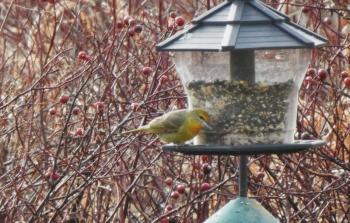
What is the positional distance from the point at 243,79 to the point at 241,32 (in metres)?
0.32

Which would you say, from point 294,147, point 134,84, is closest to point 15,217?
point 134,84

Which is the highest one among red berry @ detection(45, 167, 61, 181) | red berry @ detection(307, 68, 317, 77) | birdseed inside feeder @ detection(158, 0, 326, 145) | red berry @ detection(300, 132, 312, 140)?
birdseed inside feeder @ detection(158, 0, 326, 145)

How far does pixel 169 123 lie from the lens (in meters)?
4.86

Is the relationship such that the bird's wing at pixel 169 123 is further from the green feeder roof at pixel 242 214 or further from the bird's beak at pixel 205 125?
the green feeder roof at pixel 242 214

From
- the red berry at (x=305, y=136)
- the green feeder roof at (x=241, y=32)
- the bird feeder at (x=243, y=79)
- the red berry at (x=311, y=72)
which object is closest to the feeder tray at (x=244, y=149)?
the bird feeder at (x=243, y=79)

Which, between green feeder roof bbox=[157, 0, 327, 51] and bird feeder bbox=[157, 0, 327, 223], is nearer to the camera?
green feeder roof bbox=[157, 0, 327, 51]

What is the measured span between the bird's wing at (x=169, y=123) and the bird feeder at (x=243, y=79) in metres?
0.11

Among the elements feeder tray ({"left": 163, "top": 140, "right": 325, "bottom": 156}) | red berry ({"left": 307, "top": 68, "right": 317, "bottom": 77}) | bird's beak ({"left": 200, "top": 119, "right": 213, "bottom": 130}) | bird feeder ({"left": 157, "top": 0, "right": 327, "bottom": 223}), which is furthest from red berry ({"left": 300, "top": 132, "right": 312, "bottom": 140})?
bird's beak ({"left": 200, "top": 119, "right": 213, "bottom": 130})

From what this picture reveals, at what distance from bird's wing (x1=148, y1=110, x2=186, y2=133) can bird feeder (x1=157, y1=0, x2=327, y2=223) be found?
0.11 metres

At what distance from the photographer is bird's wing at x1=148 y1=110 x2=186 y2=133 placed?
4.74 meters

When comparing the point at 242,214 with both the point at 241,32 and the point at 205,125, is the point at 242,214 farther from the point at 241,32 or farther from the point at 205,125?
the point at 241,32

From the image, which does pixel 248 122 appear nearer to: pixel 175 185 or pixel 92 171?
pixel 92 171

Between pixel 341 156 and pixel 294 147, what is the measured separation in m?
2.15

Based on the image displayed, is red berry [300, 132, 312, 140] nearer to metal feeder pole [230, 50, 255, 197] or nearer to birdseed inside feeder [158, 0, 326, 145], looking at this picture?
birdseed inside feeder [158, 0, 326, 145]
